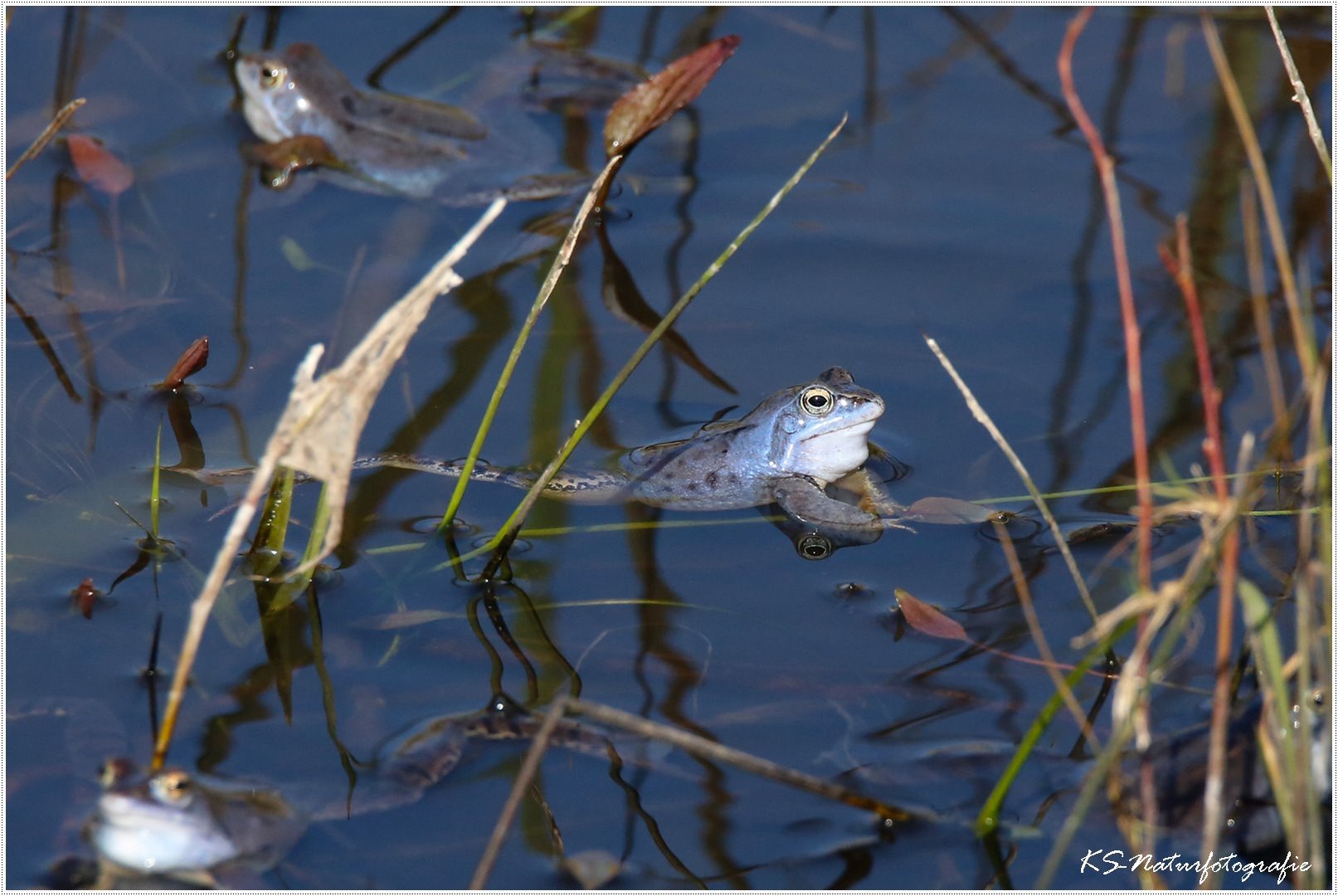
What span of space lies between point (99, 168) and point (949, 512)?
15.8 feet

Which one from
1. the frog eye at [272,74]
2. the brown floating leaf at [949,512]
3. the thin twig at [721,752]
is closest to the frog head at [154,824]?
the thin twig at [721,752]

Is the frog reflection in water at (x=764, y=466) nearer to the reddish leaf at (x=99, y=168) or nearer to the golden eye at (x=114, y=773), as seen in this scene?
the golden eye at (x=114, y=773)

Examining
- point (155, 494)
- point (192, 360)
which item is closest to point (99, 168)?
point (192, 360)

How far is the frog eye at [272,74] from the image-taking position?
23.5 ft

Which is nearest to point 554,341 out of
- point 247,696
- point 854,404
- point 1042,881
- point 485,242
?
point 485,242

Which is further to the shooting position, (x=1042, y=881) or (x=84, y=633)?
(x=84, y=633)

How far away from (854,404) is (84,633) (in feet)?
10.2

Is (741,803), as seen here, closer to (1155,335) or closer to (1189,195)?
(1155,335)

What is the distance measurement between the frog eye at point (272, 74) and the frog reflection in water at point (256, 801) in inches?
185

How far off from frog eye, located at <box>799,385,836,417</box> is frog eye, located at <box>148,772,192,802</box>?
2.98 m

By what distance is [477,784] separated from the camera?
3654 mm

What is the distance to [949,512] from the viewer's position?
16.0ft

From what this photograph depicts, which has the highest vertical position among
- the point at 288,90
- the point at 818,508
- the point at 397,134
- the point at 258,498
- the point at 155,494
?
the point at 288,90

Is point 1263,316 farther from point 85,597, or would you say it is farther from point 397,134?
point 397,134
